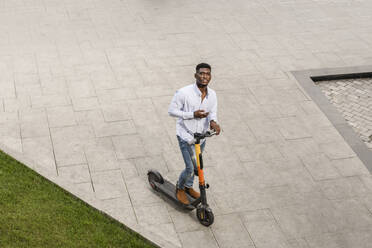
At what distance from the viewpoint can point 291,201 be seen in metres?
7.57

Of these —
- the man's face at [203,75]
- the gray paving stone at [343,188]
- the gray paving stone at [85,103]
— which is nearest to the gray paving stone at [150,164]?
the gray paving stone at [85,103]

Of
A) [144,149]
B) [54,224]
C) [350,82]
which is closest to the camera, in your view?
[54,224]

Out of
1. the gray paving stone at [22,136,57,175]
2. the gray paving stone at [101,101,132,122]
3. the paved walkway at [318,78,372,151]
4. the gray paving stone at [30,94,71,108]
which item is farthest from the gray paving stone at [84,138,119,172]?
the paved walkway at [318,78,372,151]

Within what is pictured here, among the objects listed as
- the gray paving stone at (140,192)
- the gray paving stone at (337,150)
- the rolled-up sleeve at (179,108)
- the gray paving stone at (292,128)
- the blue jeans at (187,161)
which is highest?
the rolled-up sleeve at (179,108)

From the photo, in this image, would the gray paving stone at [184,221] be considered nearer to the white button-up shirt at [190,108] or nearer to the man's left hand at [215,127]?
the white button-up shirt at [190,108]

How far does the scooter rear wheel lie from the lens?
295 inches

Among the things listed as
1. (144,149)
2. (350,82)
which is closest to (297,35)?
(350,82)

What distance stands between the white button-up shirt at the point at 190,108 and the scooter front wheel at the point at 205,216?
3.26ft

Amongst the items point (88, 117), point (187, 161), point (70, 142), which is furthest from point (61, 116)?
point (187, 161)

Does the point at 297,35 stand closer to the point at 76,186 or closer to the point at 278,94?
the point at 278,94

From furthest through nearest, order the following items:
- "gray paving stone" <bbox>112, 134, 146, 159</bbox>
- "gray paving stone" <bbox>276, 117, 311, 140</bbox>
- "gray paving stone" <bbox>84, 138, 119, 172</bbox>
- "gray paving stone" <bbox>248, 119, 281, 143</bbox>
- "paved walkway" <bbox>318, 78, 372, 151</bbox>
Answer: "paved walkway" <bbox>318, 78, 372, 151</bbox>, "gray paving stone" <bbox>276, 117, 311, 140</bbox>, "gray paving stone" <bbox>248, 119, 281, 143</bbox>, "gray paving stone" <bbox>112, 134, 146, 159</bbox>, "gray paving stone" <bbox>84, 138, 119, 172</bbox>

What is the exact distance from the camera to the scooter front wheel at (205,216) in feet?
22.4

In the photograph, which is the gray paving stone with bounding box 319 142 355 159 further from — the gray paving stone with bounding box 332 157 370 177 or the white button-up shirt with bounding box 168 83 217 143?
the white button-up shirt with bounding box 168 83 217 143

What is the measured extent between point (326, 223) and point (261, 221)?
0.92 m
